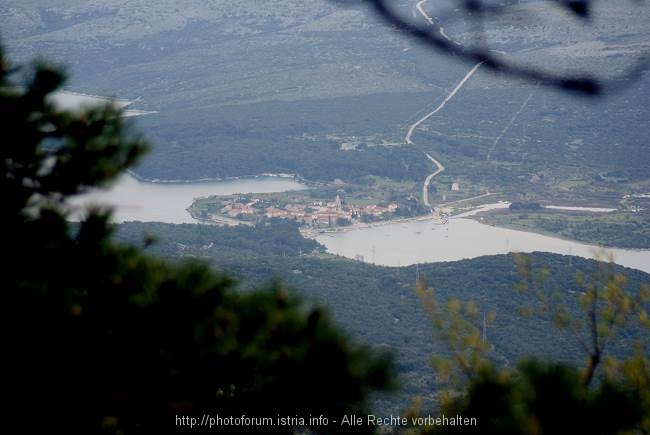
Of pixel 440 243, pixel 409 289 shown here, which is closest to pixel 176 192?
pixel 440 243

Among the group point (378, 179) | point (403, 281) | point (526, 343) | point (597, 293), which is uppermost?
point (597, 293)

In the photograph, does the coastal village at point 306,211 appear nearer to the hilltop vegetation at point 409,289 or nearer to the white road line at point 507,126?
the hilltop vegetation at point 409,289

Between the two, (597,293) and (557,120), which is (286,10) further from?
(597,293)

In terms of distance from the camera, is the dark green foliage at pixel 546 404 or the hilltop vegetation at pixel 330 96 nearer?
the dark green foliage at pixel 546 404

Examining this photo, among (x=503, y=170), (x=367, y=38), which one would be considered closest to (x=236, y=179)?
(x=503, y=170)

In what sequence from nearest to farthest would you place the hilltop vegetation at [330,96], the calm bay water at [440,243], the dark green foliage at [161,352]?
1. the dark green foliage at [161,352]
2. the calm bay water at [440,243]
3. the hilltop vegetation at [330,96]

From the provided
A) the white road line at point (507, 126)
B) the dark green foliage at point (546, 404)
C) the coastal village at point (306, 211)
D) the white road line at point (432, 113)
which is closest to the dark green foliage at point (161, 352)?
the dark green foliage at point (546, 404)

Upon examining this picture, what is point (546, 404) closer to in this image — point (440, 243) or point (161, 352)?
point (161, 352)
